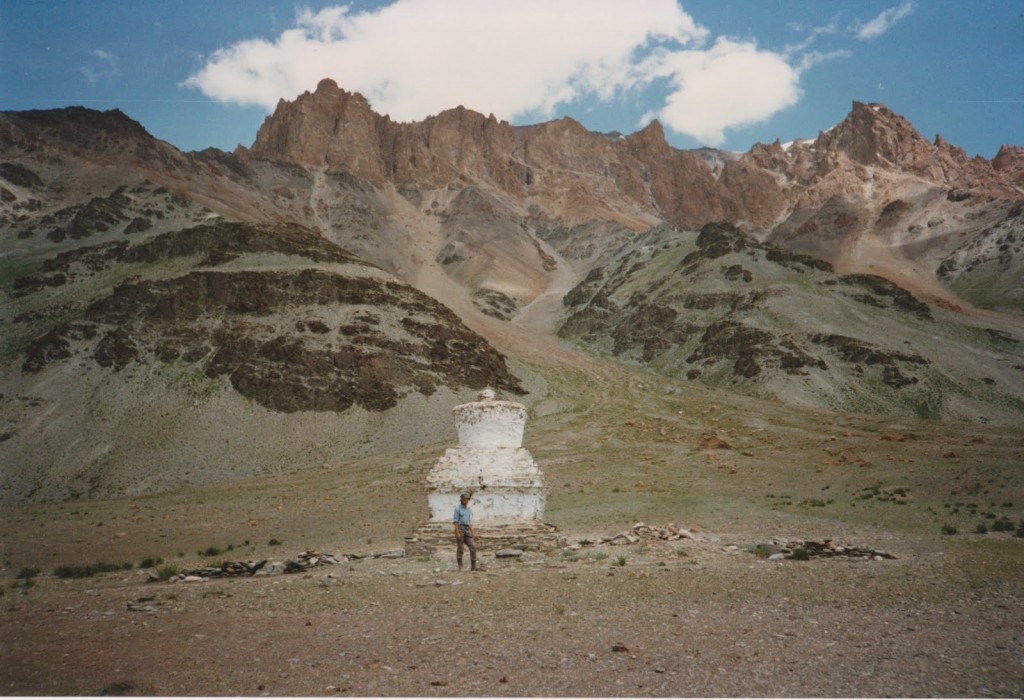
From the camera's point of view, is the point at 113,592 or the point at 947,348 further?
the point at 947,348

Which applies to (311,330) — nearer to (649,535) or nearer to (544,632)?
(649,535)

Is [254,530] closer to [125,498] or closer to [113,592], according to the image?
[113,592]

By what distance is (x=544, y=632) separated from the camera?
31.7ft

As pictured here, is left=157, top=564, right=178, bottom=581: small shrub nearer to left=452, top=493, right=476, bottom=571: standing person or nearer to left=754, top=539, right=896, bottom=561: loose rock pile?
left=452, top=493, right=476, bottom=571: standing person

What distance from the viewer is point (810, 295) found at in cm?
10769

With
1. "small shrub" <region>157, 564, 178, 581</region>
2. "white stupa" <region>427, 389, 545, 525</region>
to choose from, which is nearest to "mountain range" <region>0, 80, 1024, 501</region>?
"small shrub" <region>157, 564, 178, 581</region>

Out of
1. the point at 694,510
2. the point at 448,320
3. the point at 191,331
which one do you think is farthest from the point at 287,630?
the point at 448,320

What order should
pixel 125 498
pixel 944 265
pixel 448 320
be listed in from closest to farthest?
pixel 125 498
pixel 448 320
pixel 944 265

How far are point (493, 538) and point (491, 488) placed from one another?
60.4 inches

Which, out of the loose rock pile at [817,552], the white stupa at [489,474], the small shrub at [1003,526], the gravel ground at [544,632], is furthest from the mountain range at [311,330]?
the small shrub at [1003,526]

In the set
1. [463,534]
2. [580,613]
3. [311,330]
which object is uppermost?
[311,330]

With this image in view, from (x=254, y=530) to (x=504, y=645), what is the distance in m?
24.3

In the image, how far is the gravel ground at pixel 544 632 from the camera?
766 cm

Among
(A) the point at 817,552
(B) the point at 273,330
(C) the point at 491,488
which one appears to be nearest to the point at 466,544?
(C) the point at 491,488
